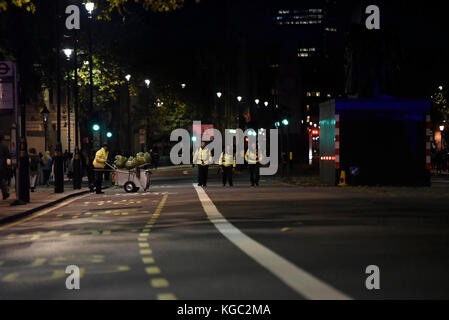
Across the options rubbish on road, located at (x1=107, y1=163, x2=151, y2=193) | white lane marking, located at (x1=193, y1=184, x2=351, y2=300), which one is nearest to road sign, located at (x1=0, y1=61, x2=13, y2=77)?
white lane marking, located at (x1=193, y1=184, x2=351, y2=300)

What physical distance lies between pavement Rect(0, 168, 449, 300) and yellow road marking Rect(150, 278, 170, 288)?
0.02 m

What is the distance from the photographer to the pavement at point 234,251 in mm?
10594

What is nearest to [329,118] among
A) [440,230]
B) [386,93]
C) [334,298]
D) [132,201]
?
[386,93]

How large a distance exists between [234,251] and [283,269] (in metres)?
2.37

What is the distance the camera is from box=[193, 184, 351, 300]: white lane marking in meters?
10.0

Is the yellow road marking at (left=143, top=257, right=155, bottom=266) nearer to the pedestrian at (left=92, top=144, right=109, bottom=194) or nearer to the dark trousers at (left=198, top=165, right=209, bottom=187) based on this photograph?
the pedestrian at (left=92, top=144, right=109, bottom=194)

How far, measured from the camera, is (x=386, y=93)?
3650 centimetres

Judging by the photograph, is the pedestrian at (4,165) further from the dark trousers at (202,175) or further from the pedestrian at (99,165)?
the dark trousers at (202,175)

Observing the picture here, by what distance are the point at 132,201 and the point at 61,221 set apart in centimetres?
818

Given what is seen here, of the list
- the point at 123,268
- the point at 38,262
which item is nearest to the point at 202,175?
the point at 38,262

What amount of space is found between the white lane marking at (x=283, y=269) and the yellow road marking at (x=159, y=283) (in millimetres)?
1231

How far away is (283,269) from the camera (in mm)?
12141

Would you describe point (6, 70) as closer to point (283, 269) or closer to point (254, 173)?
point (254, 173)
